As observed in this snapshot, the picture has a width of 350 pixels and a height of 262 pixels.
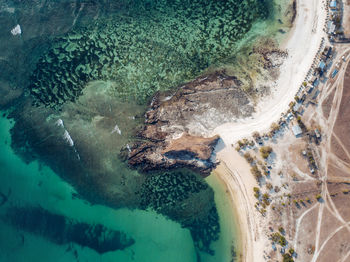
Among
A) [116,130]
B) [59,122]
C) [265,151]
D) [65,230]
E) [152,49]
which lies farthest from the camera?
[152,49]

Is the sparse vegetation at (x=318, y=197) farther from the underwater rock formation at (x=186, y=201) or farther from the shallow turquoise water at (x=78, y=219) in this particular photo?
the underwater rock formation at (x=186, y=201)

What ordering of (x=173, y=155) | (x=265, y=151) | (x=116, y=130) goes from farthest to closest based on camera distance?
(x=116, y=130) < (x=265, y=151) < (x=173, y=155)

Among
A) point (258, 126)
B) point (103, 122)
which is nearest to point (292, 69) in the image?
point (258, 126)

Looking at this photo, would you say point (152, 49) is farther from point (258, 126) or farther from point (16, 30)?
point (16, 30)

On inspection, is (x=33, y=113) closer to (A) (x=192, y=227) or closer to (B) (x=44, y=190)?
(B) (x=44, y=190)

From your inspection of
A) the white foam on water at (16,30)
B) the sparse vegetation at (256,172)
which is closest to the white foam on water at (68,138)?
the white foam on water at (16,30)

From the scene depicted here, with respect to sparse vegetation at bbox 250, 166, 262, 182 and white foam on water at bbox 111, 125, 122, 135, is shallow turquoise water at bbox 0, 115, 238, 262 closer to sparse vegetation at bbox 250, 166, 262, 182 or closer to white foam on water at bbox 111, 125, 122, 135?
sparse vegetation at bbox 250, 166, 262, 182
